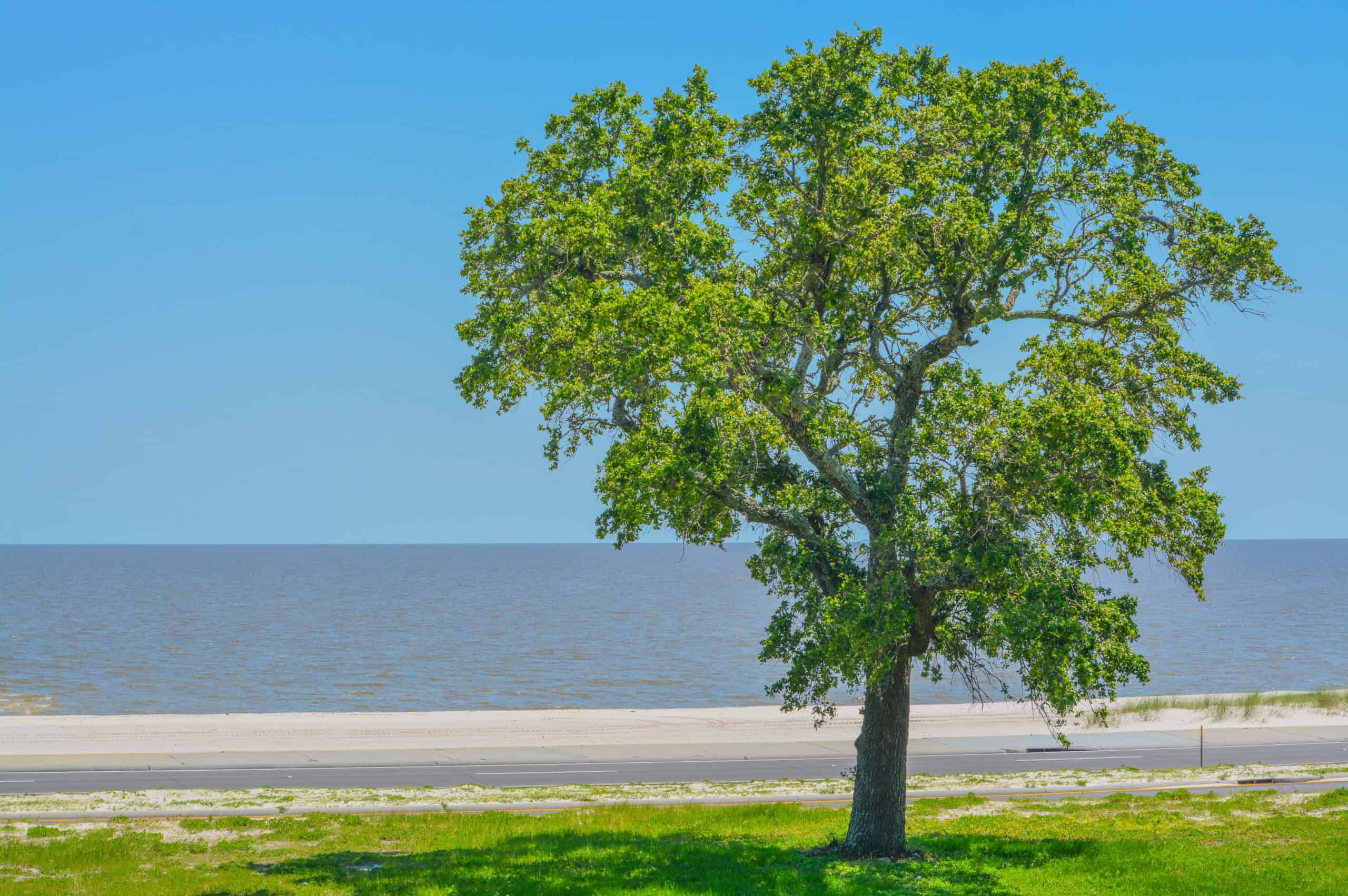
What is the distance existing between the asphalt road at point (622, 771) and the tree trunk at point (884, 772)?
14954mm

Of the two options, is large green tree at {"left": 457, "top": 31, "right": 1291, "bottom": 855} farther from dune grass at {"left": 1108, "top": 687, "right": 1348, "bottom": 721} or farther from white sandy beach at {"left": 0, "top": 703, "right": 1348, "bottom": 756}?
dune grass at {"left": 1108, "top": 687, "right": 1348, "bottom": 721}

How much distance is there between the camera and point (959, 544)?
16.5 meters

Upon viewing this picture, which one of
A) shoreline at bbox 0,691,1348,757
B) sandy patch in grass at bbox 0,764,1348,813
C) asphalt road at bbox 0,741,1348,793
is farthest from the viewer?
shoreline at bbox 0,691,1348,757

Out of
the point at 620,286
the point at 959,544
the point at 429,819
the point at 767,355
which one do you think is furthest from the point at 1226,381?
the point at 429,819

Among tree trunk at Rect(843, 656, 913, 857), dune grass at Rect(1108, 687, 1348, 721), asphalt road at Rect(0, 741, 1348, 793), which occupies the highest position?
tree trunk at Rect(843, 656, 913, 857)

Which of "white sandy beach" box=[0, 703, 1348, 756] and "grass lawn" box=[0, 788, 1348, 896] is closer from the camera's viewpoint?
"grass lawn" box=[0, 788, 1348, 896]

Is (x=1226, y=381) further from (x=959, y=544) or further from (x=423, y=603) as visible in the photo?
(x=423, y=603)

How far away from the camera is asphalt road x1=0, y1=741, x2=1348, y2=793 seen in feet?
106

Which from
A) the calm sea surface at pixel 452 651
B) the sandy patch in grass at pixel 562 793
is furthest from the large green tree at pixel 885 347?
the calm sea surface at pixel 452 651

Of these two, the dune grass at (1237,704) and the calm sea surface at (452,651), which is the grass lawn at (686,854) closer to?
the dune grass at (1237,704)

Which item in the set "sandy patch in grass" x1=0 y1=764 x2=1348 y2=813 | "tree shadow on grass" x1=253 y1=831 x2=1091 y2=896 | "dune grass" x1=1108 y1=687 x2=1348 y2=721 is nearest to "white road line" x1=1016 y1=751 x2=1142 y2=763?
"sandy patch in grass" x1=0 y1=764 x2=1348 y2=813

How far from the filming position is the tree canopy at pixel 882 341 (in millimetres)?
16031

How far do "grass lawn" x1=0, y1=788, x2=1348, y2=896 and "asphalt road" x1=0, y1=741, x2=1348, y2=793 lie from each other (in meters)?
9.44

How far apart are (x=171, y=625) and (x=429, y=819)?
3744 inches
